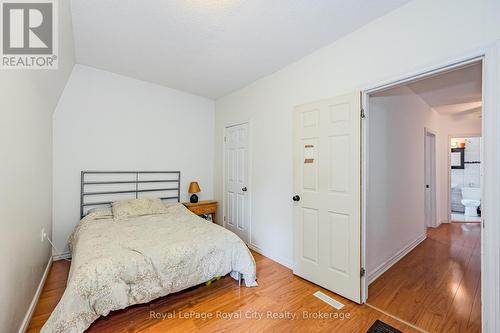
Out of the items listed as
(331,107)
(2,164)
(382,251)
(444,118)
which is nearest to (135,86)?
(2,164)

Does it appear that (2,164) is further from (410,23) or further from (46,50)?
(410,23)

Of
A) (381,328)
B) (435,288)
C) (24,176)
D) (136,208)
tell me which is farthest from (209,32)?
(435,288)

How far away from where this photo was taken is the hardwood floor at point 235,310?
181 centimetres

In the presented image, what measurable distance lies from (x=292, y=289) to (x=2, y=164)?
262 cm

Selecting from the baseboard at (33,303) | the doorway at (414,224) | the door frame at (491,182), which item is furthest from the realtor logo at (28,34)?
the door frame at (491,182)

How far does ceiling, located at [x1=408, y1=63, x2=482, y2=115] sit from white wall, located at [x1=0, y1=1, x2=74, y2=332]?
12.1 ft

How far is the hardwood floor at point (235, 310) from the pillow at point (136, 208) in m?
0.88

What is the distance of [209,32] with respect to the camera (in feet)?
7.29

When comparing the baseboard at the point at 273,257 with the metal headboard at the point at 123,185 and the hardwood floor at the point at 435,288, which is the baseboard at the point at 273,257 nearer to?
the hardwood floor at the point at 435,288

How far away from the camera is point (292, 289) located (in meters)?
2.38

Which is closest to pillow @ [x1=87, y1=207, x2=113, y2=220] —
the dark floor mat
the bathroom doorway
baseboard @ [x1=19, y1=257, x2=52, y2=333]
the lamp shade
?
baseboard @ [x1=19, y1=257, x2=52, y2=333]

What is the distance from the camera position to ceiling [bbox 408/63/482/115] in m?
2.75

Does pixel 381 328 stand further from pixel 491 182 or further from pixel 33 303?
pixel 33 303

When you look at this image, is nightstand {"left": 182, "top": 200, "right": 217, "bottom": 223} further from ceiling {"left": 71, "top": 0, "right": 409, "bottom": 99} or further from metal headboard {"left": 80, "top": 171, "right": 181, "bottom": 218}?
ceiling {"left": 71, "top": 0, "right": 409, "bottom": 99}
